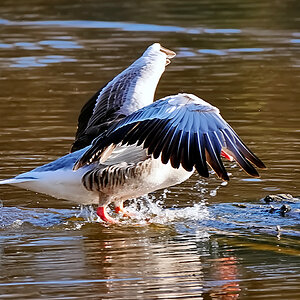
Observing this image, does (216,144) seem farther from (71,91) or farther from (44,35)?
(44,35)

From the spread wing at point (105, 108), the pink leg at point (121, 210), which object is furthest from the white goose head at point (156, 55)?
the pink leg at point (121, 210)

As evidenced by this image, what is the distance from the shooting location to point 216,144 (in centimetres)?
682

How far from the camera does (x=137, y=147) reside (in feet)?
Result: 26.2

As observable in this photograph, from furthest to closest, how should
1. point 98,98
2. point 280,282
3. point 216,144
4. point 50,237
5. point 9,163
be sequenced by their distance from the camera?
point 9,163
point 98,98
point 50,237
point 216,144
point 280,282

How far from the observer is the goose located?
688 cm

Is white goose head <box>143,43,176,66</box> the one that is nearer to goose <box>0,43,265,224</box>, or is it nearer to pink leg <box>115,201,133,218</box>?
goose <box>0,43,265,224</box>

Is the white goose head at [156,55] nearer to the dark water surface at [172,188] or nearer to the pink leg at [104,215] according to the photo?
the dark water surface at [172,188]

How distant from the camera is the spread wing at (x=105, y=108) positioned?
8836 millimetres

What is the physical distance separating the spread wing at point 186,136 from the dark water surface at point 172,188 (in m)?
0.79

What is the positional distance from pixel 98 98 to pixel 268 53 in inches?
332

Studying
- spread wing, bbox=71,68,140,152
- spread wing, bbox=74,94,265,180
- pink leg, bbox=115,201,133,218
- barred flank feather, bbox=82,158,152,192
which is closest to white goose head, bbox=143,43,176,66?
spread wing, bbox=71,68,140,152

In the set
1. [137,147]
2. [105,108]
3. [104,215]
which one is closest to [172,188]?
[105,108]

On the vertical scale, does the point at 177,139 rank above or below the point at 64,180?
above

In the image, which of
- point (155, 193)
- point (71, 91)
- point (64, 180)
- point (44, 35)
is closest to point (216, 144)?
point (64, 180)
